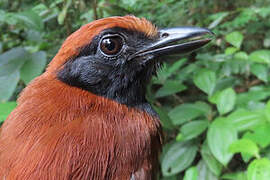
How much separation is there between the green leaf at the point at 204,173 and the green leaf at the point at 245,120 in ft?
1.38

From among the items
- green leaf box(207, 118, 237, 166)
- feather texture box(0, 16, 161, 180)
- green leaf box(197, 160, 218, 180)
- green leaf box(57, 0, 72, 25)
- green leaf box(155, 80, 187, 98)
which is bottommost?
green leaf box(197, 160, 218, 180)

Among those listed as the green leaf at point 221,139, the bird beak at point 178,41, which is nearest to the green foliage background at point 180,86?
the green leaf at point 221,139

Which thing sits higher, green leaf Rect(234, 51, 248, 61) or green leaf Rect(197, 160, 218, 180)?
green leaf Rect(234, 51, 248, 61)

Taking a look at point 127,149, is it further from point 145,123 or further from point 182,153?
point 182,153

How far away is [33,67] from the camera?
A: 1.72 metres

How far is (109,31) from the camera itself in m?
1.14

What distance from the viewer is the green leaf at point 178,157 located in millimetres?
1981

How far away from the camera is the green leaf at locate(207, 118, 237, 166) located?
5.56 feet

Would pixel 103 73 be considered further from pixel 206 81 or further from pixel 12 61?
pixel 206 81

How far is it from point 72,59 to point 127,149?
1.43 ft

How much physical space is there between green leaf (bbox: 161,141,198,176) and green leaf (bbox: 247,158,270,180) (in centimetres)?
57

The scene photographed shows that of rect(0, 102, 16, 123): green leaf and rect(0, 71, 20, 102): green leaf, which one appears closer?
rect(0, 102, 16, 123): green leaf

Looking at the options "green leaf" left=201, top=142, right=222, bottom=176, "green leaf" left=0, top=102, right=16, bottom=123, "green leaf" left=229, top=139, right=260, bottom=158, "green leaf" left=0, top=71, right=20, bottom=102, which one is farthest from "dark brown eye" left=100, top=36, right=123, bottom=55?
"green leaf" left=201, top=142, right=222, bottom=176

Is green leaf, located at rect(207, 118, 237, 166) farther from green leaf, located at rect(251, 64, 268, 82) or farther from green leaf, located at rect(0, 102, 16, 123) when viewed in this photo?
green leaf, located at rect(0, 102, 16, 123)
